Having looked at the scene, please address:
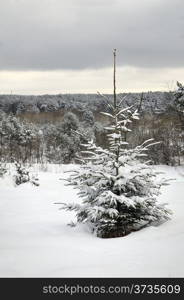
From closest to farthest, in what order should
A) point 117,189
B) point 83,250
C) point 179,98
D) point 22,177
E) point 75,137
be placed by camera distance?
1. point 83,250
2. point 117,189
3. point 22,177
4. point 179,98
5. point 75,137

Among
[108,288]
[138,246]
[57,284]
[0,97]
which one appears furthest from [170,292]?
[0,97]

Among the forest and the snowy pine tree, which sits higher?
the snowy pine tree

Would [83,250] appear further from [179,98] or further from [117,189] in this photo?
[179,98]

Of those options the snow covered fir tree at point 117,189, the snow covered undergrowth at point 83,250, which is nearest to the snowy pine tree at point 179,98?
the snow covered undergrowth at point 83,250

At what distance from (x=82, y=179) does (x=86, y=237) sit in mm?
1203

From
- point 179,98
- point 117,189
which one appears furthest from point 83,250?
point 179,98

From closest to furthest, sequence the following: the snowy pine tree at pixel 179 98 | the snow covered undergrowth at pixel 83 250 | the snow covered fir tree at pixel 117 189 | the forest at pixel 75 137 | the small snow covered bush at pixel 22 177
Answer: the snow covered undergrowth at pixel 83 250
the snow covered fir tree at pixel 117 189
the small snow covered bush at pixel 22 177
the snowy pine tree at pixel 179 98
the forest at pixel 75 137

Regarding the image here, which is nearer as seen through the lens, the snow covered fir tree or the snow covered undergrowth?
the snow covered undergrowth

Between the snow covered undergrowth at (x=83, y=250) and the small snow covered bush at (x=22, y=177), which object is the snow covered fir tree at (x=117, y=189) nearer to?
the snow covered undergrowth at (x=83, y=250)

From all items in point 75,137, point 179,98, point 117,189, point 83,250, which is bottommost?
point 75,137

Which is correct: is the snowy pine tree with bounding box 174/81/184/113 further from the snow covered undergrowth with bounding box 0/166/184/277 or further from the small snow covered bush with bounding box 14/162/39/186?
the snow covered undergrowth with bounding box 0/166/184/277

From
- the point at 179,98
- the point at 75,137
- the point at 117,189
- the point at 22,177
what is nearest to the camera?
the point at 117,189

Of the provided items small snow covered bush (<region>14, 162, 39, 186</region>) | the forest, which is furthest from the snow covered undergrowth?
small snow covered bush (<region>14, 162, 39, 186</region>)

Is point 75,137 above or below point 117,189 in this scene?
below
